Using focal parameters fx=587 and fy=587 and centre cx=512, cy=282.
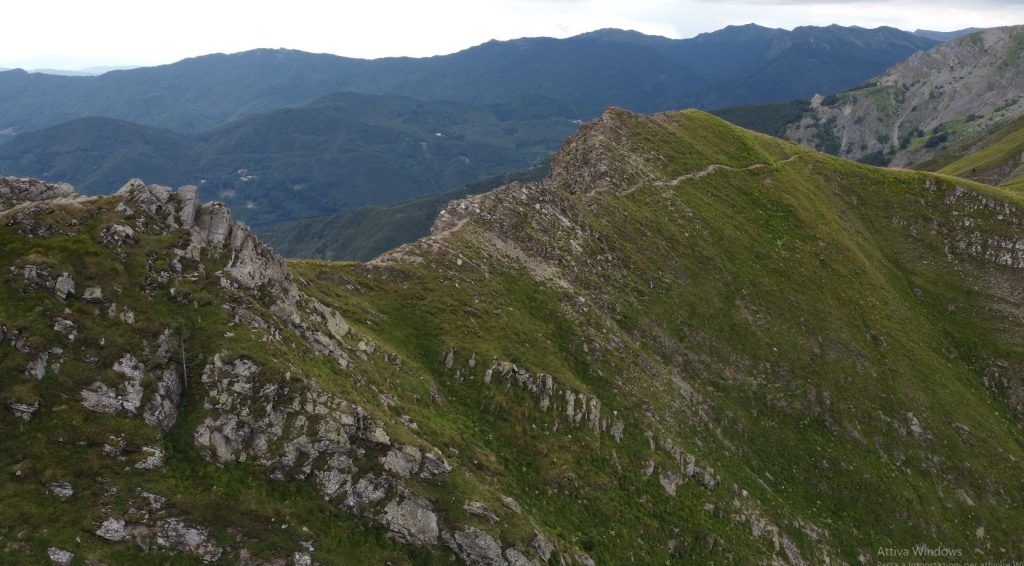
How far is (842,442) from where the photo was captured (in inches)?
2287

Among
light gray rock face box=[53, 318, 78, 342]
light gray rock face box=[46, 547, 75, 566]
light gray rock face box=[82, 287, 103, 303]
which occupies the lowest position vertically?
light gray rock face box=[46, 547, 75, 566]

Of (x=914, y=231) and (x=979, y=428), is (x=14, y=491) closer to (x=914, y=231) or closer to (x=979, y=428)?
(x=979, y=428)

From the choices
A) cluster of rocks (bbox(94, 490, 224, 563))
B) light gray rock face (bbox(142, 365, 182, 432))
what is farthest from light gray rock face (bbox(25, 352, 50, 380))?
cluster of rocks (bbox(94, 490, 224, 563))

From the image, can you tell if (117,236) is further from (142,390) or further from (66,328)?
(142,390)

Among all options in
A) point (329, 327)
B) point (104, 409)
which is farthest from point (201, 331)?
point (329, 327)

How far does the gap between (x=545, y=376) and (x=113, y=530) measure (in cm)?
2954

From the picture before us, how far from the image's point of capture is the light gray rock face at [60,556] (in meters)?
22.5

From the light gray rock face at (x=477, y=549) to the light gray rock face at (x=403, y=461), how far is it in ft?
13.8

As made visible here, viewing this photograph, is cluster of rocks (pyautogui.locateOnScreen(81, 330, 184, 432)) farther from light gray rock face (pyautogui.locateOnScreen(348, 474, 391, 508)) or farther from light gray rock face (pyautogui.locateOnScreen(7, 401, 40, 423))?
light gray rock face (pyautogui.locateOnScreen(348, 474, 391, 508))

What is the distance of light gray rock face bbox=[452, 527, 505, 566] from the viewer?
102 ft

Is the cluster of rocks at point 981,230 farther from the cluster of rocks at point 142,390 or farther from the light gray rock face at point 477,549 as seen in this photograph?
the cluster of rocks at point 142,390

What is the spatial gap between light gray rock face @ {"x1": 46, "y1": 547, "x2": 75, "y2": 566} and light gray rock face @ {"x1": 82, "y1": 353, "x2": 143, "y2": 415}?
21.0 feet

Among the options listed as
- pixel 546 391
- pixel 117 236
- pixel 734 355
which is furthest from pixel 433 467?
pixel 734 355

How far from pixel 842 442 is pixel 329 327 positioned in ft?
165
